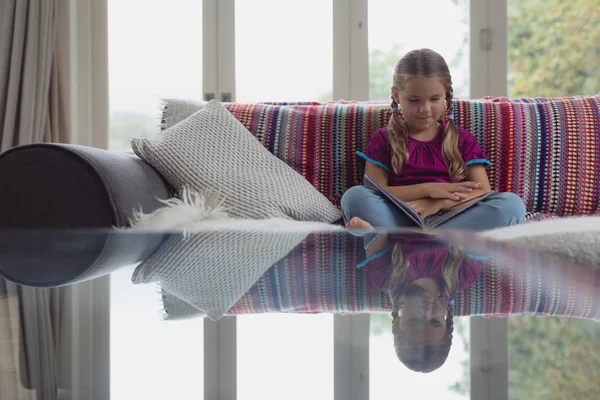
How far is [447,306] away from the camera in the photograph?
0.26 m

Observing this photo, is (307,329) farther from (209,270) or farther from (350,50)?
(350,50)

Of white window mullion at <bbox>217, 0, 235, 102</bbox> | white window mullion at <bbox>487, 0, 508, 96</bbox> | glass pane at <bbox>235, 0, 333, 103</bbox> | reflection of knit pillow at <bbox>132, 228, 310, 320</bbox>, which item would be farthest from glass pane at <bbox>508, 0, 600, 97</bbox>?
reflection of knit pillow at <bbox>132, 228, 310, 320</bbox>

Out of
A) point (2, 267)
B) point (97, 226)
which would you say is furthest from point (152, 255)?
point (97, 226)

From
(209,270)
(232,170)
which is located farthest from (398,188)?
(209,270)

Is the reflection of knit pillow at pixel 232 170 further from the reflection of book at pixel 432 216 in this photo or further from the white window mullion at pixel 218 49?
the white window mullion at pixel 218 49

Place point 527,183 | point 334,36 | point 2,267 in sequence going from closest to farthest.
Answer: point 2,267, point 527,183, point 334,36

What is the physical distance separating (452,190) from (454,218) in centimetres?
11

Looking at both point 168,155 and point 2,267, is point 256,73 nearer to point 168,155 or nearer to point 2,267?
point 168,155

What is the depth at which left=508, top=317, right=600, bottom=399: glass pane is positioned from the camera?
173mm

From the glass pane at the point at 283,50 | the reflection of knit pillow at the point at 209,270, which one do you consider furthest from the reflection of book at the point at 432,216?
the glass pane at the point at 283,50

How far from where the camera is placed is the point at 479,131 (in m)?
1.83

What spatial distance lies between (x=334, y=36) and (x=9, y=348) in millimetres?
3316

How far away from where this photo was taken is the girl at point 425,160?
1579mm

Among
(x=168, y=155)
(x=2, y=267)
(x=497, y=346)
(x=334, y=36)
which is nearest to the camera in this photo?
(x=497, y=346)
